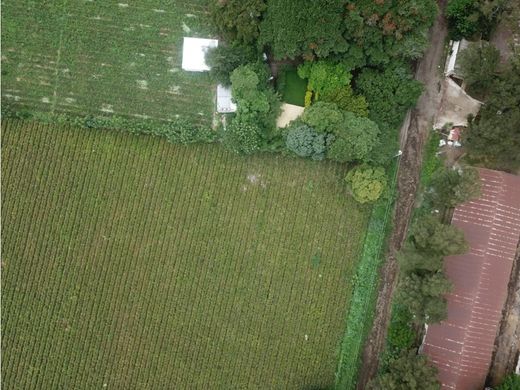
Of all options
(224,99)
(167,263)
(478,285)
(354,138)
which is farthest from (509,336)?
→ (224,99)

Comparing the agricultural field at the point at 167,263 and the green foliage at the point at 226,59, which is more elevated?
the green foliage at the point at 226,59

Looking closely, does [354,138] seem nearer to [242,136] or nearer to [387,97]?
[387,97]

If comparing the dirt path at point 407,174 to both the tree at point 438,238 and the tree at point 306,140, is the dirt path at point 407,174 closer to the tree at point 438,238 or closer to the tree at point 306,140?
the tree at point 438,238

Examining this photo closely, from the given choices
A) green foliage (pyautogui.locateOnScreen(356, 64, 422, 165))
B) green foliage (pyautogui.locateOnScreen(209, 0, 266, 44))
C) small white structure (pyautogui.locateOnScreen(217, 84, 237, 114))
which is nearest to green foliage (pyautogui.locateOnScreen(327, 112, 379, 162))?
green foliage (pyautogui.locateOnScreen(356, 64, 422, 165))

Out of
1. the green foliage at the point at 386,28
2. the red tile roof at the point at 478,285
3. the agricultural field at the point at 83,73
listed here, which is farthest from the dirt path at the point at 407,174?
the agricultural field at the point at 83,73

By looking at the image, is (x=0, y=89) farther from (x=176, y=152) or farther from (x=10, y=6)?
(x=176, y=152)

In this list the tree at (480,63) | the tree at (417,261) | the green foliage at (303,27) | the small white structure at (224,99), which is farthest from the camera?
the small white structure at (224,99)

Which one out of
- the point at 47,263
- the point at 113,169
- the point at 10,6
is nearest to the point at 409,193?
the point at 113,169
